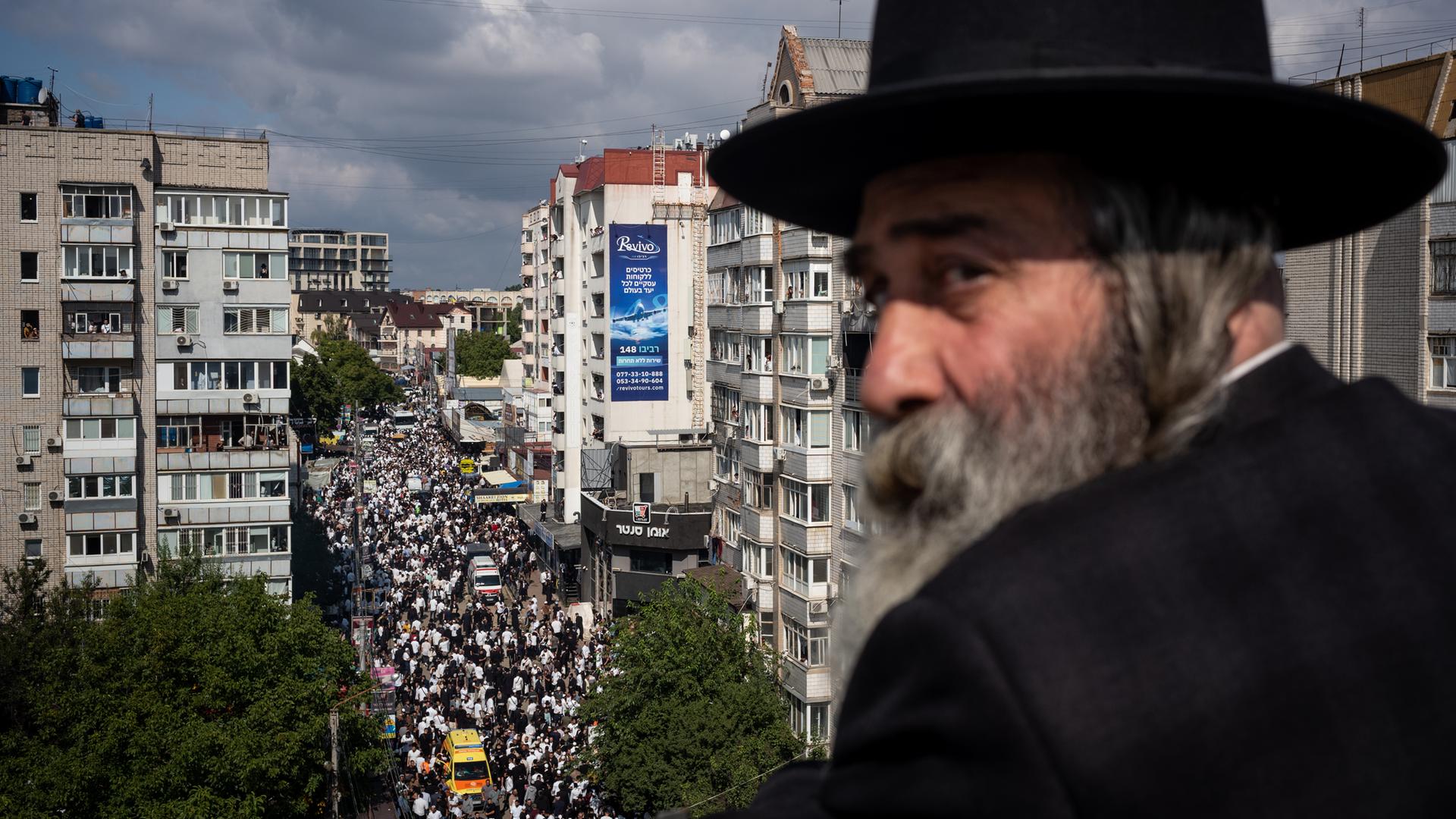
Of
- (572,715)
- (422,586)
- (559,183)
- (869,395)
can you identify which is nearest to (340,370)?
(559,183)

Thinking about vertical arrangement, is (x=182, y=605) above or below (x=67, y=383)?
below

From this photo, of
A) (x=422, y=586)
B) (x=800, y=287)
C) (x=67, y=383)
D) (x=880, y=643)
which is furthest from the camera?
(x=422, y=586)

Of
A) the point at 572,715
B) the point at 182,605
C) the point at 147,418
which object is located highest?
the point at 147,418

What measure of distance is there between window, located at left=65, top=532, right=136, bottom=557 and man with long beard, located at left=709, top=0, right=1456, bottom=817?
4469 cm

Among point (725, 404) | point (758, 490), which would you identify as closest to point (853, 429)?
point (758, 490)

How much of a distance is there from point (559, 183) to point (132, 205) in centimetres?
2974

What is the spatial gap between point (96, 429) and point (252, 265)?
25.6ft

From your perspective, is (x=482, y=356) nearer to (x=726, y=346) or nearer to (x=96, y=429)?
(x=96, y=429)

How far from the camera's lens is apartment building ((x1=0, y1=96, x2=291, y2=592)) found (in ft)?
134

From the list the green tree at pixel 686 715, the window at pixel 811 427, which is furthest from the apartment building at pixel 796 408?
the green tree at pixel 686 715

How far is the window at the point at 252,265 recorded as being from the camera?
42.2 meters

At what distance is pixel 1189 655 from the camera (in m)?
1.42

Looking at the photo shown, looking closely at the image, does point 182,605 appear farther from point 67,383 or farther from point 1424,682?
point 1424,682

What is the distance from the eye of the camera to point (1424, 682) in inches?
60.1
